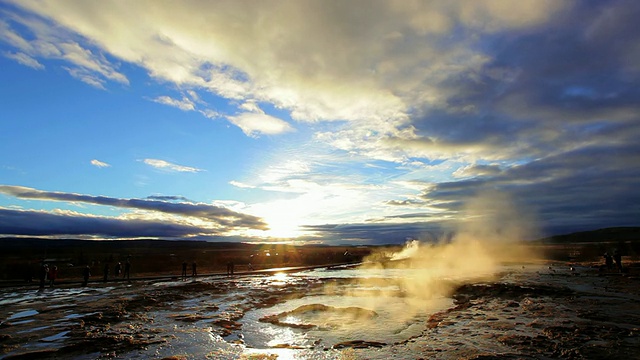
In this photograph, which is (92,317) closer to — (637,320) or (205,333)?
(205,333)

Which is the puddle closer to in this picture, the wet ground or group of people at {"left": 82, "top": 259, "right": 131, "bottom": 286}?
the wet ground

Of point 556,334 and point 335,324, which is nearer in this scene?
point 556,334

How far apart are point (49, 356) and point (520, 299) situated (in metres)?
22.5

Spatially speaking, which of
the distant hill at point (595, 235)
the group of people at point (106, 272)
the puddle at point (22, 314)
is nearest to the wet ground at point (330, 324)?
the puddle at point (22, 314)

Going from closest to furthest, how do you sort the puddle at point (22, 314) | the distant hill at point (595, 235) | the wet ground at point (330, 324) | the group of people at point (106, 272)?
the wet ground at point (330, 324) < the puddle at point (22, 314) < the group of people at point (106, 272) < the distant hill at point (595, 235)

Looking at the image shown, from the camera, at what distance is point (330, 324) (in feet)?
52.0

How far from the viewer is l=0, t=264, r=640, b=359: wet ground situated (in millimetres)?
11609

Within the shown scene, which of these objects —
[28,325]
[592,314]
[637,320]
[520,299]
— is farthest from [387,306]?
[28,325]

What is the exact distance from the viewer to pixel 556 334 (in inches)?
513

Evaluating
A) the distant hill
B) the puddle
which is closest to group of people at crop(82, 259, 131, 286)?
the puddle

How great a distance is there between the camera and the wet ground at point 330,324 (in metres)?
11.6

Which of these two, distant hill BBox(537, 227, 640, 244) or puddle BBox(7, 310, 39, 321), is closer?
puddle BBox(7, 310, 39, 321)

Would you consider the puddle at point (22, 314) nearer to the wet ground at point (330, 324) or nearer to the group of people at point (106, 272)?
the wet ground at point (330, 324)

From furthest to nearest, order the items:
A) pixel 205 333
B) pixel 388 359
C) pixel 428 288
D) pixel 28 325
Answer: pixel 428 288
pixel 28 325
pixel 205 333
pixel 388 359
